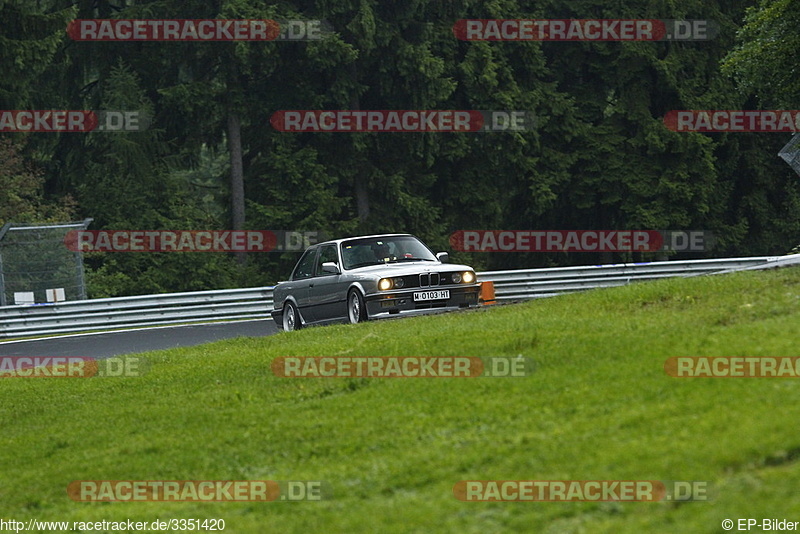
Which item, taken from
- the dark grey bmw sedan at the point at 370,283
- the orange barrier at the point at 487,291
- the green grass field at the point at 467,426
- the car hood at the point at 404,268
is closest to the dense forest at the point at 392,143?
the dark grey bmw sedan at the point at 370,283

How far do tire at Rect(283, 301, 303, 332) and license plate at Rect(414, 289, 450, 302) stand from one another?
3.20 meters

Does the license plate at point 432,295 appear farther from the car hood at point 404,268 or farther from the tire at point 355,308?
the tire at point 355,308

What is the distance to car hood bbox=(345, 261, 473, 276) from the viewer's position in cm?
1758

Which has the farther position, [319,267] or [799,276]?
[319,267]

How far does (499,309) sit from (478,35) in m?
25.3

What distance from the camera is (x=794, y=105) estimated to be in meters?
27.2

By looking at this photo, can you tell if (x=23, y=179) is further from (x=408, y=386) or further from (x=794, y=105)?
(x=408, y=386)

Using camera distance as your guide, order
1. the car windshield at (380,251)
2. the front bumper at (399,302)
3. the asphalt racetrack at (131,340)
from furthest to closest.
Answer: the asphalt racetrack at (131,340), the car windshield at (380,251), the front bumper at (399,302)

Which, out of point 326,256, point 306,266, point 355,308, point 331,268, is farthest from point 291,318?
point 355,308

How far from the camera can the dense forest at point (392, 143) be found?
37.5 meters

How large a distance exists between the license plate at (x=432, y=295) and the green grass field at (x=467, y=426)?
8.23 ft

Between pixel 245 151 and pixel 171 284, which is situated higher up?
pixel 245 151

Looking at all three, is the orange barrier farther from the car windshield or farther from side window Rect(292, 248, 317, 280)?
side window Rect(292, 248, 317, 280)

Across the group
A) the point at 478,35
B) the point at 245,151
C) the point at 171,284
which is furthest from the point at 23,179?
the point at 478,35
